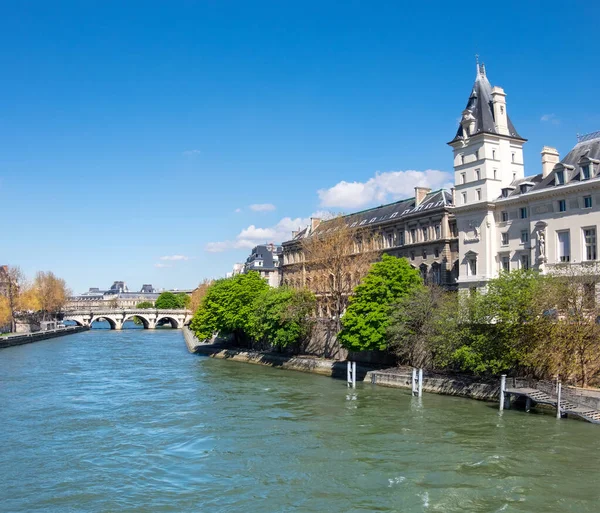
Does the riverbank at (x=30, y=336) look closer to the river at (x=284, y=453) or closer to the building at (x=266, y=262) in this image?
the building at (x=266, y=262)

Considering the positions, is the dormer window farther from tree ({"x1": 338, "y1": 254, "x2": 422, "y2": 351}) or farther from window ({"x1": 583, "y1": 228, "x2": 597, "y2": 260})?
tree ({"x1": 338, "y1": 254, "x2": 422, "y2": 351})

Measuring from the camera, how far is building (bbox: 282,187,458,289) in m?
61.2

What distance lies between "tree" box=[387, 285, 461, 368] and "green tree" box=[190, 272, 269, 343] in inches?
876

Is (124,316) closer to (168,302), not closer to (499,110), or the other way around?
(168,302)

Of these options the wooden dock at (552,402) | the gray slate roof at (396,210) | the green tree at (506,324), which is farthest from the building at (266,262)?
the wooden dock at (552,402)

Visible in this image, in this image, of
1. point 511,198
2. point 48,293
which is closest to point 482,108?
point 511,198

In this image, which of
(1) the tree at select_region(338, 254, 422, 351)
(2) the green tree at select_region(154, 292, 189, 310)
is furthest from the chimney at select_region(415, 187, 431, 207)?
(2) the green tree at select_region(154, 292, 189, 310)

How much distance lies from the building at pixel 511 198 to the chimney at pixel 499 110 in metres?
0.08

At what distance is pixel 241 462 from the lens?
24219 mm

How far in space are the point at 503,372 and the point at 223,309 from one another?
39.8 metres

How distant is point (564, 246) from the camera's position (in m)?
43.2

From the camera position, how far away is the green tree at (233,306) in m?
67.3

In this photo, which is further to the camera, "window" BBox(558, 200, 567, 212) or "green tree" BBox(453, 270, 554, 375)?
"window" BBox(558, 200, 567, 212)

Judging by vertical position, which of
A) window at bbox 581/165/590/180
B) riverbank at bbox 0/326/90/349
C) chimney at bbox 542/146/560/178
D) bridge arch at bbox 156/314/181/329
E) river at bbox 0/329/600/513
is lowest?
river at bbox 0/329/600/513
